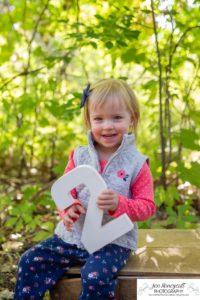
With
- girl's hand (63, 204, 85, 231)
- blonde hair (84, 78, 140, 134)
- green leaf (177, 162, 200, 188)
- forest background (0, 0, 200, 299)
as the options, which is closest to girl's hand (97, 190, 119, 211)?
girl's hand (63, 204, 85, 231)

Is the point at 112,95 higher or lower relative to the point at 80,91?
lower

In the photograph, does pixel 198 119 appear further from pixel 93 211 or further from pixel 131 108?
pixel 93 211

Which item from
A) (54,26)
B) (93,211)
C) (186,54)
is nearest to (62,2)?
(54,26)

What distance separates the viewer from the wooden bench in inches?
93.2

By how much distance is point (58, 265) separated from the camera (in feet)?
8.04

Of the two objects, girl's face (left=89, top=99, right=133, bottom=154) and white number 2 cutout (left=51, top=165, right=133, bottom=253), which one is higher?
girl's face (left=89, top=99, right=133, bottom=154)

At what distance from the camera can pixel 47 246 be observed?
2.48m

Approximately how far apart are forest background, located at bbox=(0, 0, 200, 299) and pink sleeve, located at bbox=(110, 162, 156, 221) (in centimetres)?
81

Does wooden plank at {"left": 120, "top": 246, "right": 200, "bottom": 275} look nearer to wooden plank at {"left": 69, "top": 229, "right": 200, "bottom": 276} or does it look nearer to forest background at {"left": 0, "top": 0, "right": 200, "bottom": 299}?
wooden plank at {"left": 69, "top": 229, "right": 200, "bottom": 276}

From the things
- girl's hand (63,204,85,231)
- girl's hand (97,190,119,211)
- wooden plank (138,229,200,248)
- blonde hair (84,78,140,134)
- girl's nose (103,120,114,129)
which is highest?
blonde hair (84,78,140,134)

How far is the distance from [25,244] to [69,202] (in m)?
1.26

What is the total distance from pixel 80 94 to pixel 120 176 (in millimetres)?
1013

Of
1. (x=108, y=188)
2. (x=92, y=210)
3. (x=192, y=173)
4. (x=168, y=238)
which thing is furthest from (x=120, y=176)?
(x=192, y=173)

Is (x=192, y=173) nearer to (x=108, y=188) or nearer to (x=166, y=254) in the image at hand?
(x=166, y=254)
